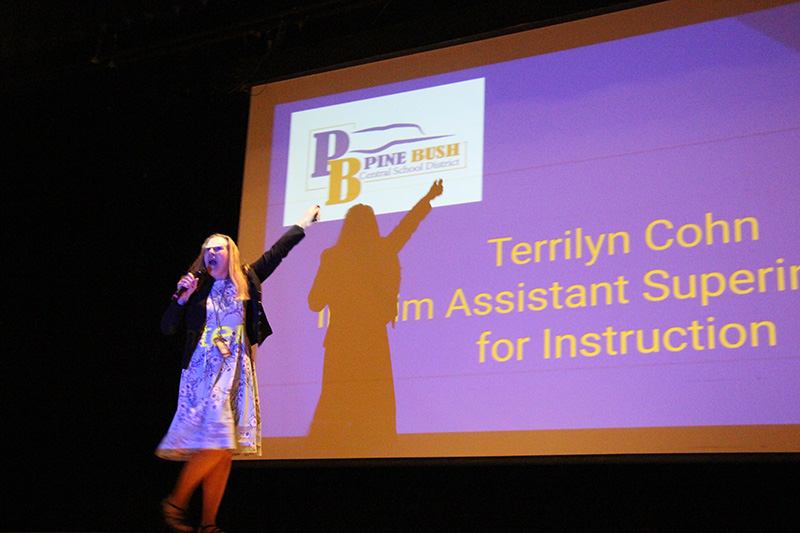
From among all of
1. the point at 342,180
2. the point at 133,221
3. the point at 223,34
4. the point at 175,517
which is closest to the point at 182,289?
the point at 175,517

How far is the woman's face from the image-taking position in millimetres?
3160

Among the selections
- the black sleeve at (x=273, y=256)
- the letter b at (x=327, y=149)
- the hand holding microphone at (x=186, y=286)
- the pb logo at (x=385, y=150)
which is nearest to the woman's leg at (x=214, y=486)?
the hand holding microphone at (x=186, y=286)

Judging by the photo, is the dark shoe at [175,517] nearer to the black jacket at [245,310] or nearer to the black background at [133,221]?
the black jacket at [245,310]

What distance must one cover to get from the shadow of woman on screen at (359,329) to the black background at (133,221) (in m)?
0.17

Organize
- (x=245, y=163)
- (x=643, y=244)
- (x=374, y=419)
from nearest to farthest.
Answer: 1. (x=643, y=244)
2. (x=374, y=419)
3. (x=245, y=163)

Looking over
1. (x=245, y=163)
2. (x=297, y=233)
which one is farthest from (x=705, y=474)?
(x=245, y=163)

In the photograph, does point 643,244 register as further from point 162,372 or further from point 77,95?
point 77,95

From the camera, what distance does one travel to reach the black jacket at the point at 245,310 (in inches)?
124

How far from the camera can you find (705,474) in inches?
126

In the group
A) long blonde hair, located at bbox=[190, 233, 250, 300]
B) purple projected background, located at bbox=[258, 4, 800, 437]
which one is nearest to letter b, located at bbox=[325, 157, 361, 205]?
purple projected background, located at bbox=[258, 4, 800, 437]

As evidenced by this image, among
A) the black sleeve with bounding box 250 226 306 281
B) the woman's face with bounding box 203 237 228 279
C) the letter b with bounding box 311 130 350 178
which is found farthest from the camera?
the letter b with bounding box 311 130 350 178

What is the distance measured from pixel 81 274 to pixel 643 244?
3326mm

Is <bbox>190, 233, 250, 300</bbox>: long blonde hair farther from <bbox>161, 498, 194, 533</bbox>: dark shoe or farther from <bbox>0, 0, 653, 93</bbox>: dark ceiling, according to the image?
<bbox>0, 0, 653, 93</bbox>: dark ceiling

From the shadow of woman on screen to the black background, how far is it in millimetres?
167
